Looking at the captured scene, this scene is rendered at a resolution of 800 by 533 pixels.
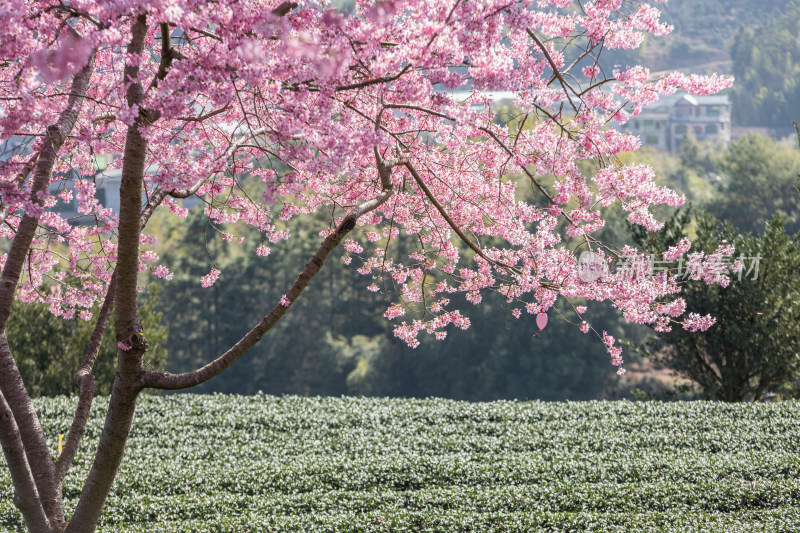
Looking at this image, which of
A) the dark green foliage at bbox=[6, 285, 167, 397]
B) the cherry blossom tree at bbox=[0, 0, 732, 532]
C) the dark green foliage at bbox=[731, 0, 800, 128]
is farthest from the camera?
the dark green foliage at bbox=[731, 0, 800, 128]

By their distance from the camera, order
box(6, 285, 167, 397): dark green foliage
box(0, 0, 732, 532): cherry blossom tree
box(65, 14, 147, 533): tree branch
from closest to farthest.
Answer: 1. box(0, 0, 732, 532): cherry blossom tree
2. box(65, 14, 147, 533): tree branch
3. box(6, 285, 167, 397): dark green foliage

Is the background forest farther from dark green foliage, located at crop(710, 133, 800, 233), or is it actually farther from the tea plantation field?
the tea plantation field

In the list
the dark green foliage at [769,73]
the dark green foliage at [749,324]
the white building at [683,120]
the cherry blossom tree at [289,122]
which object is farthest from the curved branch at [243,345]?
the dark green foliage at [769,73]

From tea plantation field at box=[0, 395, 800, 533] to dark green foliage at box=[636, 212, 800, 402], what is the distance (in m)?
1.70

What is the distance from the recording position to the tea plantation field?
251 inches

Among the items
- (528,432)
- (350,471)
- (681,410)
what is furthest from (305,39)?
(681,410)

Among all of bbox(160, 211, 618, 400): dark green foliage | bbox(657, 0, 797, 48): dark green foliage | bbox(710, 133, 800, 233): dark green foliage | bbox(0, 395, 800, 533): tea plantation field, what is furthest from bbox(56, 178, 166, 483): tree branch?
bbox(657, 0, 797, 48): dark green foliage

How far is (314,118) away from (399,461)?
576cm

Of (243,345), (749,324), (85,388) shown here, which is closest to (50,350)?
(85,388)

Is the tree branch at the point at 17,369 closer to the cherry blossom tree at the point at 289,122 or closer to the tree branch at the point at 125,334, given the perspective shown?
the cherry blossom tree at the point at 289,122

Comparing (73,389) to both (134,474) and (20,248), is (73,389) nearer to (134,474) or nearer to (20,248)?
(134,474)

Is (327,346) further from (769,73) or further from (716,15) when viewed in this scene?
(716,15)

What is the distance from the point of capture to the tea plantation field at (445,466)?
6.38 m

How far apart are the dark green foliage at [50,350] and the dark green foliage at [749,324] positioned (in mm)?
9380
